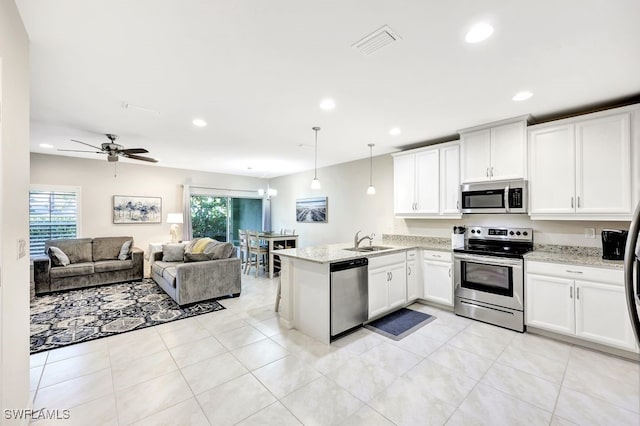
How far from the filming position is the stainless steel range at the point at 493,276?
10.6 ft

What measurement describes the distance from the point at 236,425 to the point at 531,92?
384 centimetres

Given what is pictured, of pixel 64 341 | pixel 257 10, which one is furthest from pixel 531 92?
→ pixel 64 341

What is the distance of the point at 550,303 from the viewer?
301 centimetres

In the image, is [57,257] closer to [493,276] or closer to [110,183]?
[110,183]

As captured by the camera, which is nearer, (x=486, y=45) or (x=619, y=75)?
(x=486, y=45)

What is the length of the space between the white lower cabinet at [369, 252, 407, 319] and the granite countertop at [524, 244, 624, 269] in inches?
58.6

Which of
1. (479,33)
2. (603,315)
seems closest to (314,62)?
(479,33)

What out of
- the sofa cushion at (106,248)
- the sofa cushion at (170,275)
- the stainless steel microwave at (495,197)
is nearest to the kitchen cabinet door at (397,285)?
the stainless steel microwave at (495,197)

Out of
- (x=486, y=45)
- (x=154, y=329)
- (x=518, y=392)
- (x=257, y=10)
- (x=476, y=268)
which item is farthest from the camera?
(x=476, y=268)

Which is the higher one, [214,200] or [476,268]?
[214,200]

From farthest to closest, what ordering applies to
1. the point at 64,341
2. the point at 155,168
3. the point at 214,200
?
the point at 214,200
the point at 155,168
the point at 64,341

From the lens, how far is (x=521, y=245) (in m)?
3.60

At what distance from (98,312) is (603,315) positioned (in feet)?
20.1

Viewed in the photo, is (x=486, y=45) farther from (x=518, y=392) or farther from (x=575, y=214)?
(x=518, y=392)
